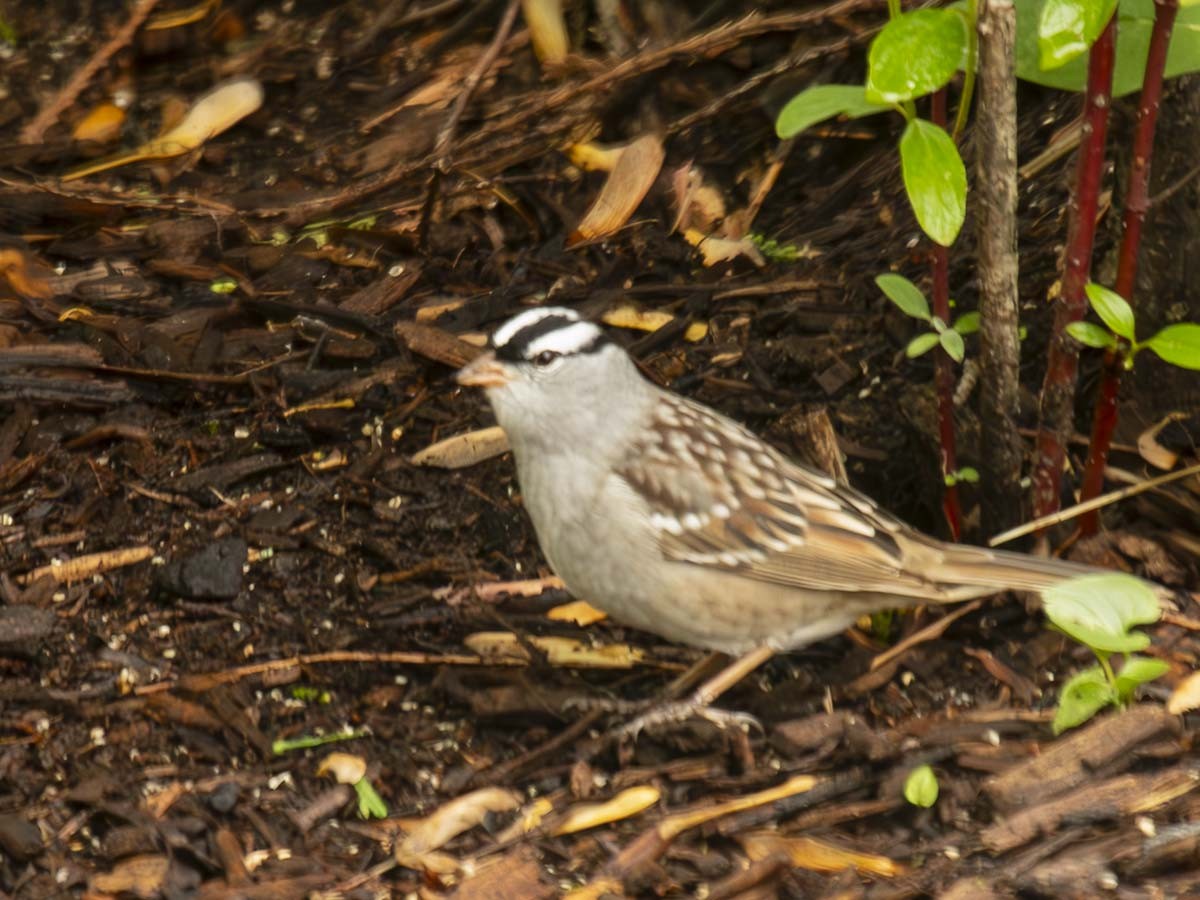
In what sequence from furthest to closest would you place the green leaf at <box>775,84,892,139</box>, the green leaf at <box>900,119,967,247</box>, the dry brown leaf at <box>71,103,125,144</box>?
the dry brown leaf at <box>71,103,125,144</box> < the green leaf at <box>775,84,892,139</box> < the green leaf at <box>900,119,967,247</box>

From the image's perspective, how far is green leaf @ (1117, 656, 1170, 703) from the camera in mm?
3645

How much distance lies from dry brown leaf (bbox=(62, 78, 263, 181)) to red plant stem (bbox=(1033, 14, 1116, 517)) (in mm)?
3020

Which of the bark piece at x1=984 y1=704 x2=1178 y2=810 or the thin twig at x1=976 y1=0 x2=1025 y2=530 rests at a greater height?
the thin twig at x1=976 y1=0 x2=1025 y2=530

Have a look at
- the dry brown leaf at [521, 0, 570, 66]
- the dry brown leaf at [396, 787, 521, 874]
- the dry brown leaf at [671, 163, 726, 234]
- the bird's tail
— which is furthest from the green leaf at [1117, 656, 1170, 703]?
the dry brown leaf at [521, 0, 570, 66]

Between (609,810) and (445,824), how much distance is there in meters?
0.36

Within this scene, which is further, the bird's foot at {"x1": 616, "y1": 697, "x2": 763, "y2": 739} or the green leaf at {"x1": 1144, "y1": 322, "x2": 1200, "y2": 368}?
the bird's foot at {"x1": 616, "y1": 697, "x2": 763, "y2": 739}

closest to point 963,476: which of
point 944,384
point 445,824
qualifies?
point 944,384

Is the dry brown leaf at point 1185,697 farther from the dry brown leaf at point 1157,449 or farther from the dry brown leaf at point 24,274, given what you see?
the dry brown leaf at point 24,274

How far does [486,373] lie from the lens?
4.19 m

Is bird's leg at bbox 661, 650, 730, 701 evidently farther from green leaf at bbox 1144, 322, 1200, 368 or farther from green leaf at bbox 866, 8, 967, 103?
green leaf at bbox 866, 8, 967, 103

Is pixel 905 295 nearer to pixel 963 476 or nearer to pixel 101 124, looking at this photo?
pixel 963 476

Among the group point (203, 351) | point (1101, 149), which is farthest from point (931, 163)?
point (203, 351)

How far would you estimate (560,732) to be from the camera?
412 cm

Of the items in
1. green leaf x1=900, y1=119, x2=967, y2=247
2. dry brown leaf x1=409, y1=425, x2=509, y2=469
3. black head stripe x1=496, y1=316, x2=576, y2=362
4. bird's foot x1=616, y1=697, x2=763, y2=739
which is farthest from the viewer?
dry brown leaf x1=409, y1=425, x2=509, y2=469
